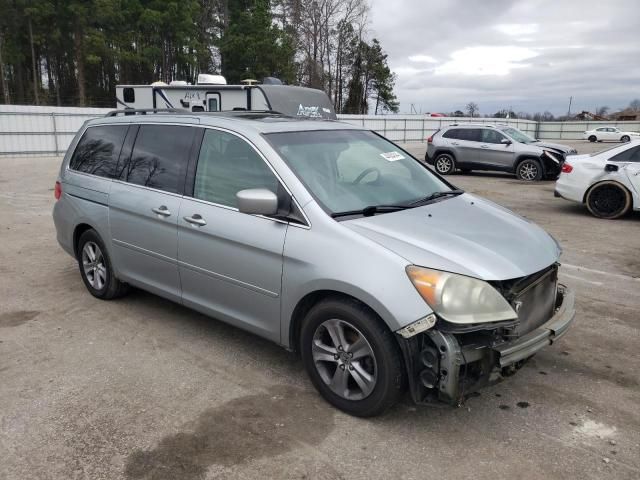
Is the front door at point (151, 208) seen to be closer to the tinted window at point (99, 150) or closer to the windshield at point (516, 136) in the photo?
the tinted window at point (99, 150)

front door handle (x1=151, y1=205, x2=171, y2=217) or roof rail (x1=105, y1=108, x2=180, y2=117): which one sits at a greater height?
roof rail (x1=105, y1=108, x2=180, y2=117)

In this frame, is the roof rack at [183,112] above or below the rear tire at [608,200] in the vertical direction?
above

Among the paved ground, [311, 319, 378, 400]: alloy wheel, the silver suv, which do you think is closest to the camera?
the paved ground

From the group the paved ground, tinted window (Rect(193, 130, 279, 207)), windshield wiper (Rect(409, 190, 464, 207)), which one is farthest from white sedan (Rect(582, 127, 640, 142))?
tinted window (Rect(193, 130, 279, 207))

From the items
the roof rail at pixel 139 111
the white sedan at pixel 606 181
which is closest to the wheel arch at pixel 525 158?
the white sedan at pixel 606 181

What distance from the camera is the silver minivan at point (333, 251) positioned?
2934 mm

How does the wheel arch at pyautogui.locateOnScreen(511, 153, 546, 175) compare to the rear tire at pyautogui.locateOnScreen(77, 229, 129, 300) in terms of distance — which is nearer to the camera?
the rear tire at pyautogui.locateOnScreen(77, 229, 129, 300)

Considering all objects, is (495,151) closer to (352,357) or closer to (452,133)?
(452,133)

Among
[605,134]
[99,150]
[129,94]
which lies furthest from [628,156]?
[605,134]

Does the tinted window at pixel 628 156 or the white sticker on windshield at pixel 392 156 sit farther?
the tinted window at pixel 628 156

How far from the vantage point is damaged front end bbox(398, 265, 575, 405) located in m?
2.85

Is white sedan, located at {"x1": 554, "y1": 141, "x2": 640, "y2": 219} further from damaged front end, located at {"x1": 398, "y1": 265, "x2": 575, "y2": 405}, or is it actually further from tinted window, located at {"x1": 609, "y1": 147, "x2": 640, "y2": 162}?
damaged front end, located at {"x1": 398, "y1": 265, "x2": 575, "y2": 405}

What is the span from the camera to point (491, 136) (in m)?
16.8

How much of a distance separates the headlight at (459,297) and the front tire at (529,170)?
14.3 meters
